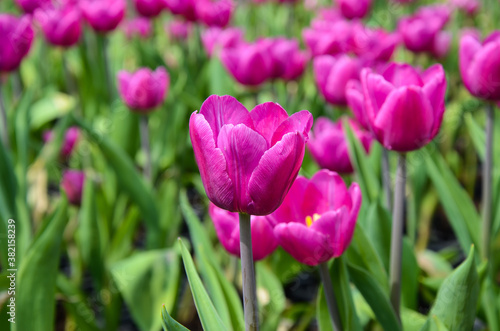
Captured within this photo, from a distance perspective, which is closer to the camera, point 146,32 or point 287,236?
point 287,236

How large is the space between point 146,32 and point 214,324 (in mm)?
2288

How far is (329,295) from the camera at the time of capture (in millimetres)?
719

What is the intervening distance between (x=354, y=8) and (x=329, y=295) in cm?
180

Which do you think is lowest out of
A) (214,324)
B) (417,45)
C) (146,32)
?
(214,324)

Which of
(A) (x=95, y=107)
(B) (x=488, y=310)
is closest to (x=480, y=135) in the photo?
(B) (x=488, y=310)

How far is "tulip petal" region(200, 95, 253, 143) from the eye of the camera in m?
0.56

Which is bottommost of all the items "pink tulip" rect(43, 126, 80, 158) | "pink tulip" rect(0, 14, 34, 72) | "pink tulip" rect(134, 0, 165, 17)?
"pink tulip" rect(43, 126, 80, 158)

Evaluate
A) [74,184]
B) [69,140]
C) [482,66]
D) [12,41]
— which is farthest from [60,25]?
[482,66]

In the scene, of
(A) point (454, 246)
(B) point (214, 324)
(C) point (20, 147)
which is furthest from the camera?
(A) point (454, 246)

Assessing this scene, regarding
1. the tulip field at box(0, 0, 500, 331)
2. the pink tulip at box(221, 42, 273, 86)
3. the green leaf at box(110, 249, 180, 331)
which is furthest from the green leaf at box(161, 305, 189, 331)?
the pink tulip at box(221, 42, 273, 86)

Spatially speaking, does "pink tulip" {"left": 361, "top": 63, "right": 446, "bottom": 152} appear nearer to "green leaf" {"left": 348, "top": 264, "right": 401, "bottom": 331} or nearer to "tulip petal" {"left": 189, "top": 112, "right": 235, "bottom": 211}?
"green leaf" {"left": 348, "top": 264, "right": 401, "bottom": 331}

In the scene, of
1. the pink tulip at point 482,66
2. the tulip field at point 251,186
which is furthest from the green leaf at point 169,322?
the pink tulip at point 482,66

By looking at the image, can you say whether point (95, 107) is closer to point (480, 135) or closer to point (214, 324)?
point (480, 135)

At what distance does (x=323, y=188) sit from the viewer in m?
0.78
